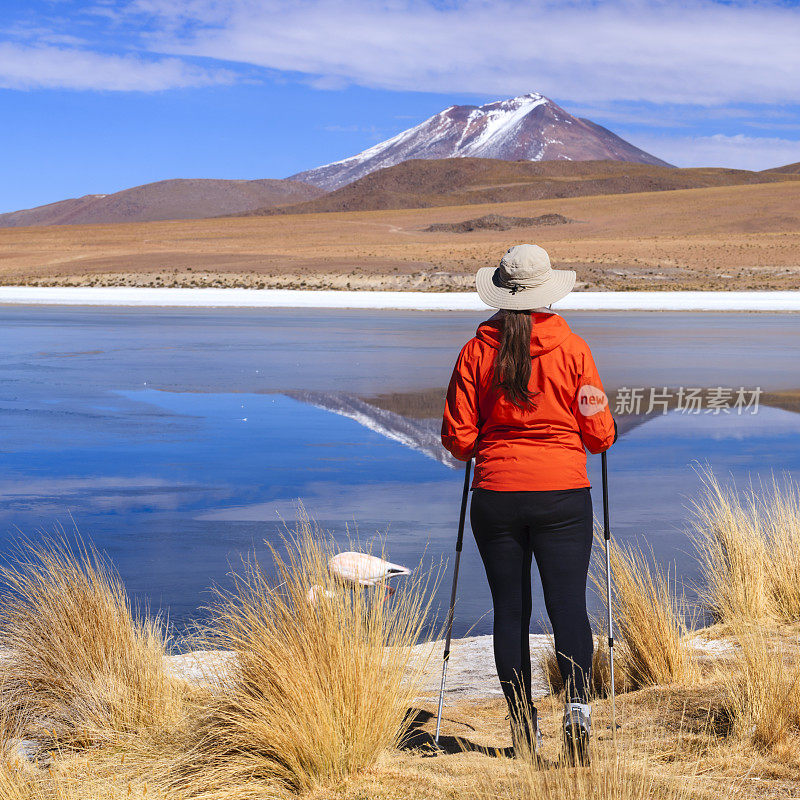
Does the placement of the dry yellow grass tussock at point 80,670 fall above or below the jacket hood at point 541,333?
below

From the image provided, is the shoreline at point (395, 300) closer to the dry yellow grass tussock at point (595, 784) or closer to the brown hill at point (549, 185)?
the dry yellow grass tussock at point (595, 784)

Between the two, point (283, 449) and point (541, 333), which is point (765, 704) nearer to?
point (541, 333)

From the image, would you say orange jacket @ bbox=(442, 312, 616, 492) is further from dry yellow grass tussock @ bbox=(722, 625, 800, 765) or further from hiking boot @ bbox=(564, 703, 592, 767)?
dry yellow grass tussock @ bbox=(722, 625, 800, 765)

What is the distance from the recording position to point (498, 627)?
3.53m

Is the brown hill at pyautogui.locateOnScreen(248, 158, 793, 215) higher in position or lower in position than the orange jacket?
higher

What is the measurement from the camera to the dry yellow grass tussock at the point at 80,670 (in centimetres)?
378

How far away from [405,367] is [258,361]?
2.48 m

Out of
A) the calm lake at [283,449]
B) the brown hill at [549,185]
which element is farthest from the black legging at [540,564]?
the brown hill at [549,185]

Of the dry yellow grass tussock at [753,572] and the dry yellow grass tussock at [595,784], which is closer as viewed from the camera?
A: the dry yellow grass tussock at [595,784]

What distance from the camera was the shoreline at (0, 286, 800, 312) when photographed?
3347cm

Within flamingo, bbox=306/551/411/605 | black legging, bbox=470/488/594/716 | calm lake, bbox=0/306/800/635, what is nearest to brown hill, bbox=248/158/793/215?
calm lake, bbox=0/306/800/635

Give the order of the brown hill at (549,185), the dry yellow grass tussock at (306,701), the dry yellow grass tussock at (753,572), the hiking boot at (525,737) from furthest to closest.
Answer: the brown hill at (549,185)
the dry yellow grass tussock at (753,572)
the dry yellow grass tussock at (306,701)
the hiking boot at (525,737)

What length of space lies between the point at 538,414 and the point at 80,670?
1.96 metres

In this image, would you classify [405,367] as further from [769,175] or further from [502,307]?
[769,175]
